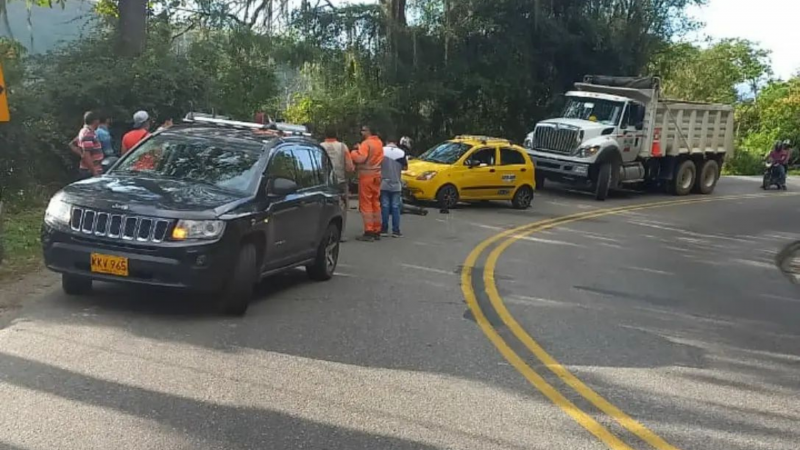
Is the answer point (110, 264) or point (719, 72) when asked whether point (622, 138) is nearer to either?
point (110, 264)

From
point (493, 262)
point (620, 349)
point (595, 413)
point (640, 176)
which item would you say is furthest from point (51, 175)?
point (640, 176)

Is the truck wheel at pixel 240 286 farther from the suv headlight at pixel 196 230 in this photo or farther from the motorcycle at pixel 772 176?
the motorcycle at pixel 772 176

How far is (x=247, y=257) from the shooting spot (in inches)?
328

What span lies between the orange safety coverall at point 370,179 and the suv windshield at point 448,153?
6207 millimetres

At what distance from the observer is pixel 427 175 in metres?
20.3

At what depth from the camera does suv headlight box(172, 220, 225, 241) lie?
789 cm

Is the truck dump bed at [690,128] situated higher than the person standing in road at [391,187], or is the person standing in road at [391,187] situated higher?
the truck dump bed at [690,128]

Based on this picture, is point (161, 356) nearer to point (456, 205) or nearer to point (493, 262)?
point (493, 262)

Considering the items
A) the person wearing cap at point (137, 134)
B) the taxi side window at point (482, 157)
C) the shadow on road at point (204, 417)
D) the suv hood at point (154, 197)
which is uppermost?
the person wearing cap at point (137, 134)

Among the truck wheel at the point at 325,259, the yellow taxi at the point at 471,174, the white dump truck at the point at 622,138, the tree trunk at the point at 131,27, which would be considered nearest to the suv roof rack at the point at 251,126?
the truck wheel at the point at 325,259

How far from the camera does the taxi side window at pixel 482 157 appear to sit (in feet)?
68.7

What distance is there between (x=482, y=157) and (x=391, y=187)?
6305 millimetres

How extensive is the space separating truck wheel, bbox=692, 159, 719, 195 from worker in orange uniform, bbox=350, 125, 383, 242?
57.9ft

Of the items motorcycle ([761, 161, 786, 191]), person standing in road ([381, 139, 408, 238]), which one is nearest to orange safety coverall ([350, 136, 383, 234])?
person standing in road ([381, 139, 408, 238])
